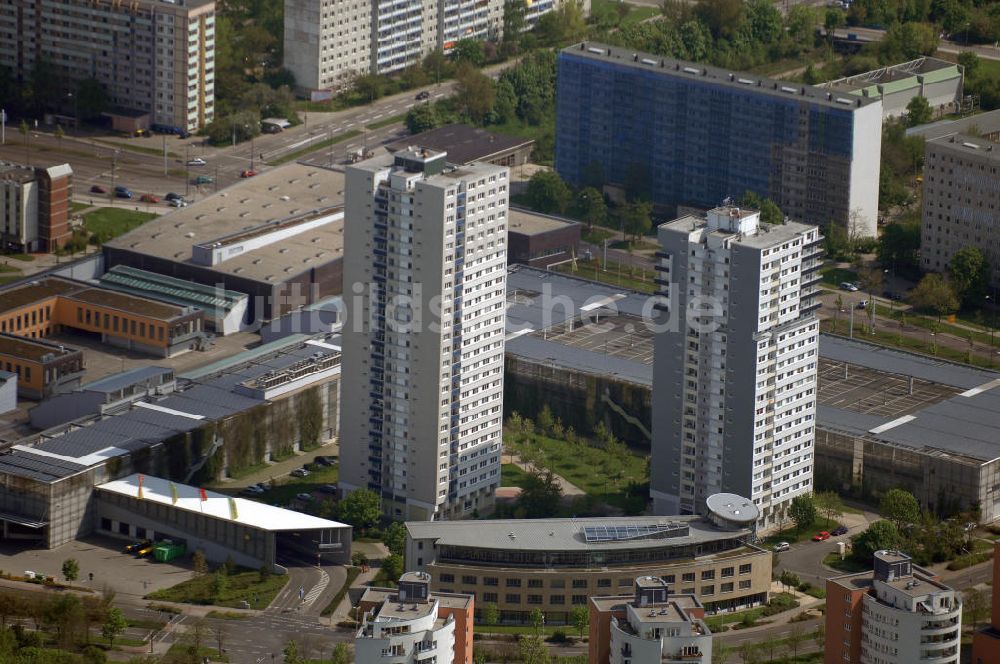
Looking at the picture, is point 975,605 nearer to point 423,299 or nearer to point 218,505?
point 423,299

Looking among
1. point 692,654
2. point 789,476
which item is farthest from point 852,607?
point 789,476

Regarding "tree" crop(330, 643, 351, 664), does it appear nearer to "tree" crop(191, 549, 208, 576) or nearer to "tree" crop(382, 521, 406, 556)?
"tree" crop(382, 521, 406, 556)

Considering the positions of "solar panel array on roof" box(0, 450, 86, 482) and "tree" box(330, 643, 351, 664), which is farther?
"solar panel array on roof" box(0, 450, 86, 482)

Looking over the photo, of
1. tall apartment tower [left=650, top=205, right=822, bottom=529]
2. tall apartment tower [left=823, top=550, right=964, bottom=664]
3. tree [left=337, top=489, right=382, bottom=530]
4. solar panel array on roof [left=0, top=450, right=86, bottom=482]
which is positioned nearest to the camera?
tall apartment tower [left=823, top=550, right=964, bottom=664]

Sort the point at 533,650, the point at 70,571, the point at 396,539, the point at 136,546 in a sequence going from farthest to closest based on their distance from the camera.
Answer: the point at 136,546, the point at 396,539, the point at 70,571, the point at 533,650

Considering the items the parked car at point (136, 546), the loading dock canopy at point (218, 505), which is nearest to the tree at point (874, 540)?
the loading dock canopy at point (218, 505)

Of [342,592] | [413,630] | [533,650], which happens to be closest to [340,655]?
[533,650]

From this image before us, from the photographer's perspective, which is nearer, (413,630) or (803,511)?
(413,630)

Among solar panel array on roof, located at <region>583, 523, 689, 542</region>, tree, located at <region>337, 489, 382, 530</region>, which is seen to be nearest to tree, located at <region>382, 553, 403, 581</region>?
tree, located at <region>337, 489, 382, 530</region>
